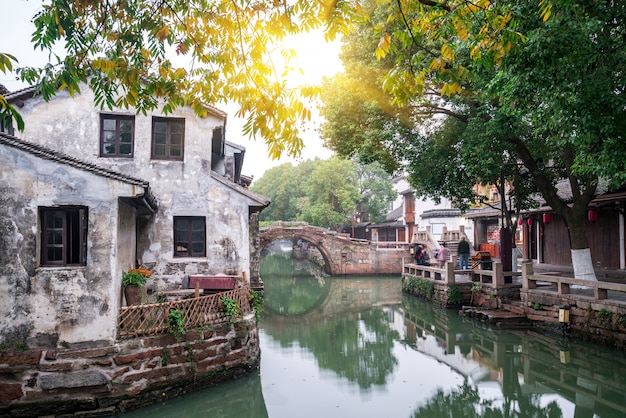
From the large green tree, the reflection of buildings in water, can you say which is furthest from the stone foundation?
the large green tree

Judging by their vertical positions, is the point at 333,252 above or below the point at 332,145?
below

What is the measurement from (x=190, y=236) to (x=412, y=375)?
6.16m

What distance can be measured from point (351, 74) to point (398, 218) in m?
26.8

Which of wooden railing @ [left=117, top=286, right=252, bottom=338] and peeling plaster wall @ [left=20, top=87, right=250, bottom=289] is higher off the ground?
peeling plaster wall @ [left=20, top=87, right=250, bottom=289]

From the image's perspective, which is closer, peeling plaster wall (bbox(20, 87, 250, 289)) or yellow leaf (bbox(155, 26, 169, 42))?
yellow leaf (bbox(155, 26, 169, 42))

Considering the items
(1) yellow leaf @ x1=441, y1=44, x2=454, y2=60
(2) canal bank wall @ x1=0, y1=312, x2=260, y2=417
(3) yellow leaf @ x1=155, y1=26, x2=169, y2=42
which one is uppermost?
(3) yellow leaf @ x1=155, y1=26, x2=169, y2=42

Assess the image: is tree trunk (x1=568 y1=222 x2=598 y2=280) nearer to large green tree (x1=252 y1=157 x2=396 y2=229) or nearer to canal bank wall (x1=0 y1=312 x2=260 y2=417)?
canal bank wall (x1=0 y1=312 x2=260 y2=417)

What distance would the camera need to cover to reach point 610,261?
637 inches

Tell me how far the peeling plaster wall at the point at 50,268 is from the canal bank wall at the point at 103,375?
0.26 m

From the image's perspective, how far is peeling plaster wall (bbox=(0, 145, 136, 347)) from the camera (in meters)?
7.23

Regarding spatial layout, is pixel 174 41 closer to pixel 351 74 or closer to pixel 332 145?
pixel 351 74

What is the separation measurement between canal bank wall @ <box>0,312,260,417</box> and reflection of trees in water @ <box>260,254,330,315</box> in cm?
1009

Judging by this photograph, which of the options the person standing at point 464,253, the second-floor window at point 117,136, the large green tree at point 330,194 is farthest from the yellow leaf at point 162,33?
the large green tree at point 330,194

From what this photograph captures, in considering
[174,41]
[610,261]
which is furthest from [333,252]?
[174,41]
